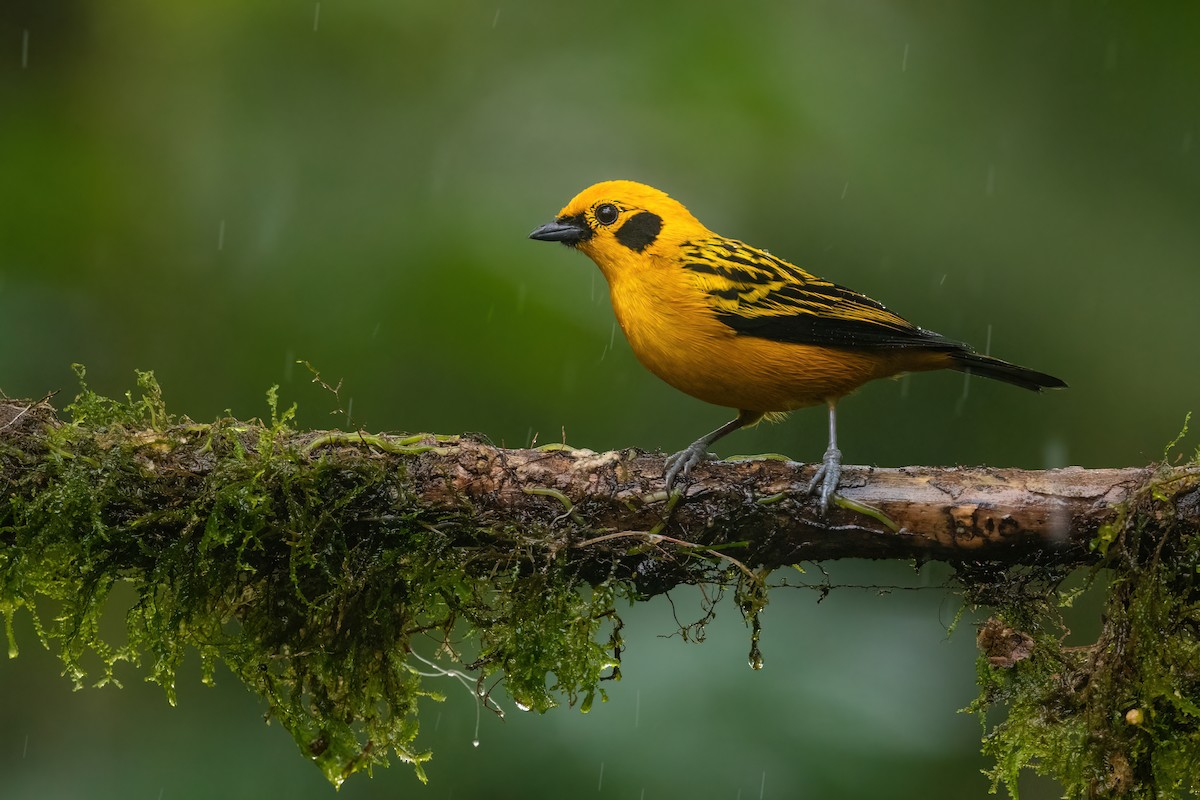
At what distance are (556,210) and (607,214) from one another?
1158 millimetres

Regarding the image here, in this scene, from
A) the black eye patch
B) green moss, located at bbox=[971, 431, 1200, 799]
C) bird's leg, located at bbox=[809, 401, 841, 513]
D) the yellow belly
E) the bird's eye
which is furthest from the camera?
the bird's eye

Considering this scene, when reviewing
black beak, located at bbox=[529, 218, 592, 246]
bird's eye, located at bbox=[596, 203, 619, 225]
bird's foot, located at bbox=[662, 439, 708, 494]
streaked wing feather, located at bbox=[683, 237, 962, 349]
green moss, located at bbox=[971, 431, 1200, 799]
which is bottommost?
green moss, located at bbox=[971, 431, 1200, 799]

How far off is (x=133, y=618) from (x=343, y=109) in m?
3.83

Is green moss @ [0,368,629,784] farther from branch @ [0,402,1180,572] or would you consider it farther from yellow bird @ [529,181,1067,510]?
yellow bird @ [529,181,1067,510]

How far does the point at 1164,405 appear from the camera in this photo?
5781mm

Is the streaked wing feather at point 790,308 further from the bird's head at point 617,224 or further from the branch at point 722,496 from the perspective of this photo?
the branch at point 722,496

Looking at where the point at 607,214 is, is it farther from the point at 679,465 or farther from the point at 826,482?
the point at 826,482

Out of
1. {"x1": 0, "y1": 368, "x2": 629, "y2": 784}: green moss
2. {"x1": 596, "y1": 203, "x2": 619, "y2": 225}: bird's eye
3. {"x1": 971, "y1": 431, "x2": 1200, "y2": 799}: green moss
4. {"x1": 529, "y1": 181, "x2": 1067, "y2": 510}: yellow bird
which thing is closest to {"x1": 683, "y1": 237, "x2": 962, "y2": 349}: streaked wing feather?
{"x1": 529, "y1": 181, "x2": 1067, "y2": 510}: yellow bird

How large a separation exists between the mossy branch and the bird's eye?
1599 millimetres

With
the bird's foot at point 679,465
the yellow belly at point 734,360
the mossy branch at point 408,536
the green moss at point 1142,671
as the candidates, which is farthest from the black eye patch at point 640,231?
the green moss at point 1142,671

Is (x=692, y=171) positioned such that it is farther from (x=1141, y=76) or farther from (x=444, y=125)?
Answer: (x=1141, y=76)

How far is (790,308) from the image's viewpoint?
4.09 m

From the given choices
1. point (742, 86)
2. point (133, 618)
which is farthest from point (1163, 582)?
point (742, 86)

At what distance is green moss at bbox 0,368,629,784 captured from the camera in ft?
9.63
